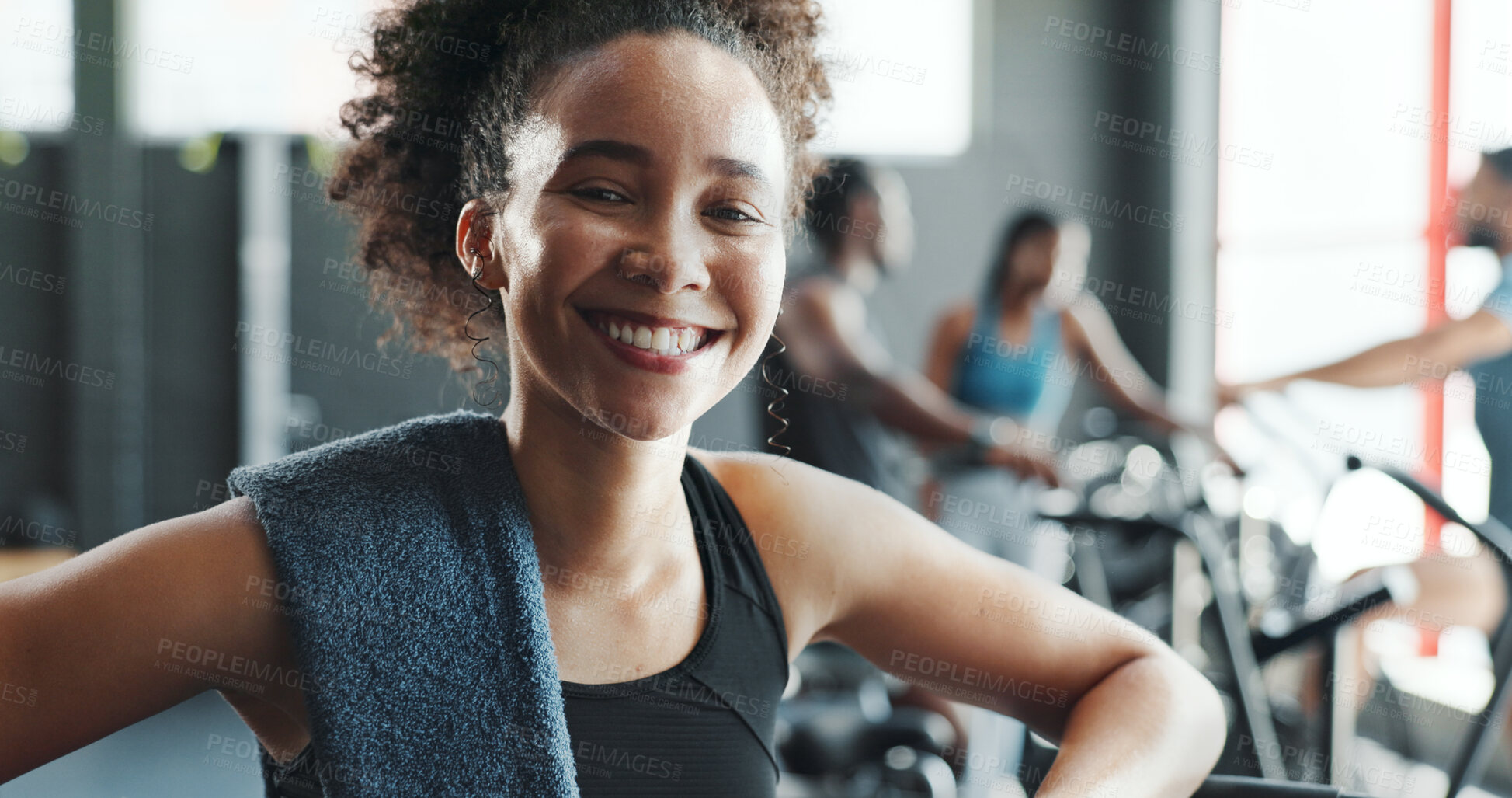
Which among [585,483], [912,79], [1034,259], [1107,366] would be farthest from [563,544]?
[912,79]

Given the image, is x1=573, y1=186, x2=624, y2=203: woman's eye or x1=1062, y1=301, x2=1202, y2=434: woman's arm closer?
x1=573, y1=186, x2=624, y2=203: woman's eye

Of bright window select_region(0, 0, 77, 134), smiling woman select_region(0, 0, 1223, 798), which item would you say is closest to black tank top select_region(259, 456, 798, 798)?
smiling woman select_region(0, 0, 1223, 798)

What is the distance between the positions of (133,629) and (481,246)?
36 cm

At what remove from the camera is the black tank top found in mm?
804

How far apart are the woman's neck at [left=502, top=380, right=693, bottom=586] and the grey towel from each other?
1.8 inches

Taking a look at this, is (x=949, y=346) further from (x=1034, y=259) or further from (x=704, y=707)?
(x=704, y=707)

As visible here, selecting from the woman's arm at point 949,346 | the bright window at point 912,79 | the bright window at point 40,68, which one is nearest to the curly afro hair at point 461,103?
the woman's arm at point 949,346

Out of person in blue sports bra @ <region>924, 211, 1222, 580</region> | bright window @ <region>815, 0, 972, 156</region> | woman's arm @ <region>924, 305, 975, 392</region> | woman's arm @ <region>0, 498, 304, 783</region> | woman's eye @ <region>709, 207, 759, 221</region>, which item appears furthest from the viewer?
bright window @ <region>815, 0, 972, 156</region>

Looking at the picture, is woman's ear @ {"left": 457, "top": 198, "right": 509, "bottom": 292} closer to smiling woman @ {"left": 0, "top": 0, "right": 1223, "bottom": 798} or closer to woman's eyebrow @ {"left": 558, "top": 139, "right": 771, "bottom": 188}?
smiling woman @ {"left": 0, "top": 0, "right": 1223, "bottom": 798}

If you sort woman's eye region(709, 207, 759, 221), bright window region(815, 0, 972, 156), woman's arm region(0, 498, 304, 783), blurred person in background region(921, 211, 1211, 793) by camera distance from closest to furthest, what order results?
1. woman's arm region(0, 498, 304, 783)
2. woman's eye region(709, 207, 759, 221)
3. blurred person in background region(921, 211, 1211, 793)
4. bright window region(815, 0, 972, 156)

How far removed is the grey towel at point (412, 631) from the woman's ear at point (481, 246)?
0.16m

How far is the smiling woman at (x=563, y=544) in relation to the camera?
703 millimetres

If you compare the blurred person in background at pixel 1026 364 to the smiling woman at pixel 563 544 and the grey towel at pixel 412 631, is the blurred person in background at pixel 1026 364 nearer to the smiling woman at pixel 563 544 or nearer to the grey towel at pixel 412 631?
the smiling woman at pixel 563 544

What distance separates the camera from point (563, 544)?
85 centimetres
